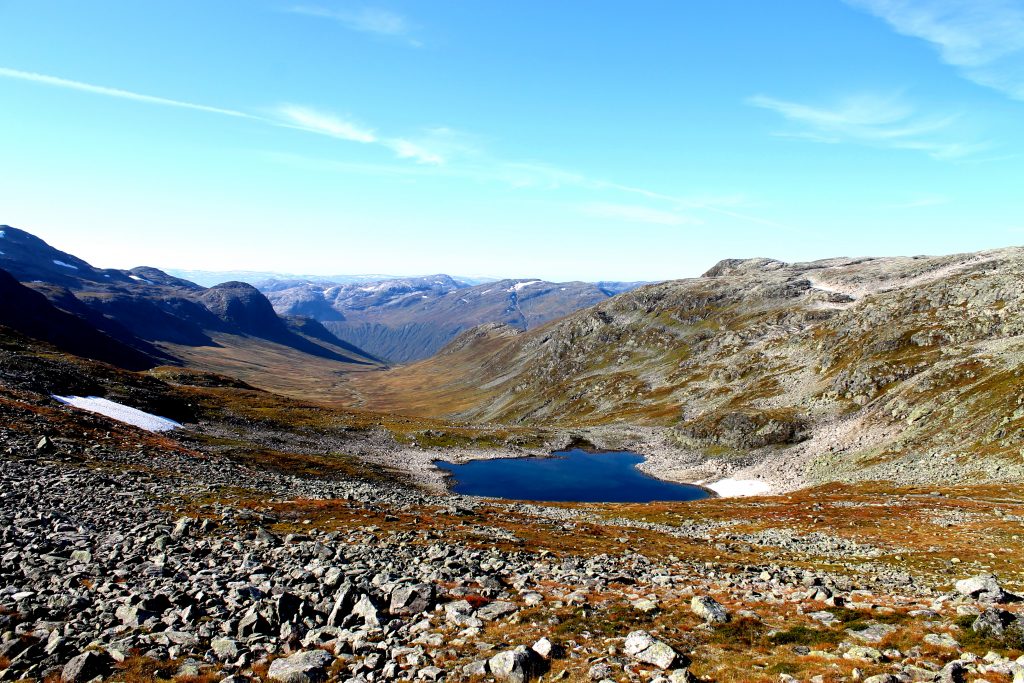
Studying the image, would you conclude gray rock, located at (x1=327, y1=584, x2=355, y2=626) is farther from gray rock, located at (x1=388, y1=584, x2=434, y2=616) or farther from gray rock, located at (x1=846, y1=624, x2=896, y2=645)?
gray rock, located at (x1=846, y1=624, x2=896, y2=645)

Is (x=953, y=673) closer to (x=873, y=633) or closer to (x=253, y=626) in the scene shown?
(x=873, y=633)

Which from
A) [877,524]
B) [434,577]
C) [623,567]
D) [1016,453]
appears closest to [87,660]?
[434,577]

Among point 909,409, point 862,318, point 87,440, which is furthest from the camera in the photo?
point 862,318

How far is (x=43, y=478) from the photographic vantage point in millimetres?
34969

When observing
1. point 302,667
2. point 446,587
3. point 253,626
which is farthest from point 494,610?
point 253,626

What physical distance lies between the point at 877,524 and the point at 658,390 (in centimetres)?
12264

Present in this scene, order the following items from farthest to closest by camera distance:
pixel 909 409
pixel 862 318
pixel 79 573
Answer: pixel 862 318
pixel 909 409
pixel 79 573

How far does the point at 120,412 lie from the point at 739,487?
95.5m

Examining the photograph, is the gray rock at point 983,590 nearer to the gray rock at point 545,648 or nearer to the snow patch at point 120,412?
the gray rock at point 545,648

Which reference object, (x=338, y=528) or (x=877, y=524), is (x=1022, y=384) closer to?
(x=877, y=524)

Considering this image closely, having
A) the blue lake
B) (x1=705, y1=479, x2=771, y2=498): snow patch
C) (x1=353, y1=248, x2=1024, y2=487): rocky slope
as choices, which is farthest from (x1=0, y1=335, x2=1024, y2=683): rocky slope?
the blue lake

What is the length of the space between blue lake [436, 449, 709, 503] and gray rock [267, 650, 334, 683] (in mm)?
72509

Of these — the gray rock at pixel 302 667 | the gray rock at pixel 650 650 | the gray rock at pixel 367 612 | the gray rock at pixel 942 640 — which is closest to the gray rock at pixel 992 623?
the gray rock at pixel 942 640

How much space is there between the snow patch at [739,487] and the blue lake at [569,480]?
2502mm
